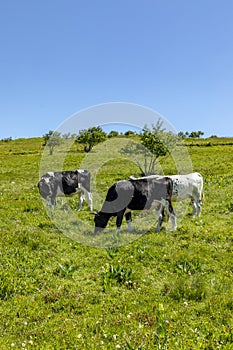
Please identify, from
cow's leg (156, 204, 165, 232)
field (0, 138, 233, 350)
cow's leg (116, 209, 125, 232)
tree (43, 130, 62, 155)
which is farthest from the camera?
tree (43, 130, 62, 155)

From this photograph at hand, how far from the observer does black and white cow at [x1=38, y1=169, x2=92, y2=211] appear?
16.8 meters

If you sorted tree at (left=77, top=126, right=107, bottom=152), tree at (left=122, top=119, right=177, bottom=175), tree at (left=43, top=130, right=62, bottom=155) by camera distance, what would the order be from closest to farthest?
tree at (left=122, top=119, right=177, bottom=175), tree at (left=77, top=126, right=107, bottom=152), tree at (left=43, top=130, right=62, bottom=155)

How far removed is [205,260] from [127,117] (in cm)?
572

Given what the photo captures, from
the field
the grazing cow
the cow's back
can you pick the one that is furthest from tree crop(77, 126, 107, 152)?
the field

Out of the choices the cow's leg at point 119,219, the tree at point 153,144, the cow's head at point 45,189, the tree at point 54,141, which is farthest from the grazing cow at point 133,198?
the tree at point 54,141

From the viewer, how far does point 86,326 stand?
5.84 meters

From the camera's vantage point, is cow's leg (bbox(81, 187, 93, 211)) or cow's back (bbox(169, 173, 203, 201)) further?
cow's leg (bbox(81, 187, 93, 211))

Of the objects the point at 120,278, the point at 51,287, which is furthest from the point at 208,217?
the point at 51,287

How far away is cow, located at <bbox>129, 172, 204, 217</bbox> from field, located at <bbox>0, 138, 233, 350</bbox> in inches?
66.7

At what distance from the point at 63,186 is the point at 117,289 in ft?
33.2

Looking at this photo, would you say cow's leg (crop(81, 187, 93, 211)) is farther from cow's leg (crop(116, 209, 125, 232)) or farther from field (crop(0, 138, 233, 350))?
cow's leg (crop(116, 209, 125, 232))

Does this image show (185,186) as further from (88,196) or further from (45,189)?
(45,189)

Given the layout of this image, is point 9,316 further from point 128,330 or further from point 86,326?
point 128,330

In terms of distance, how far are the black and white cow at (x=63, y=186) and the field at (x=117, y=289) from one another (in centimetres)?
421
